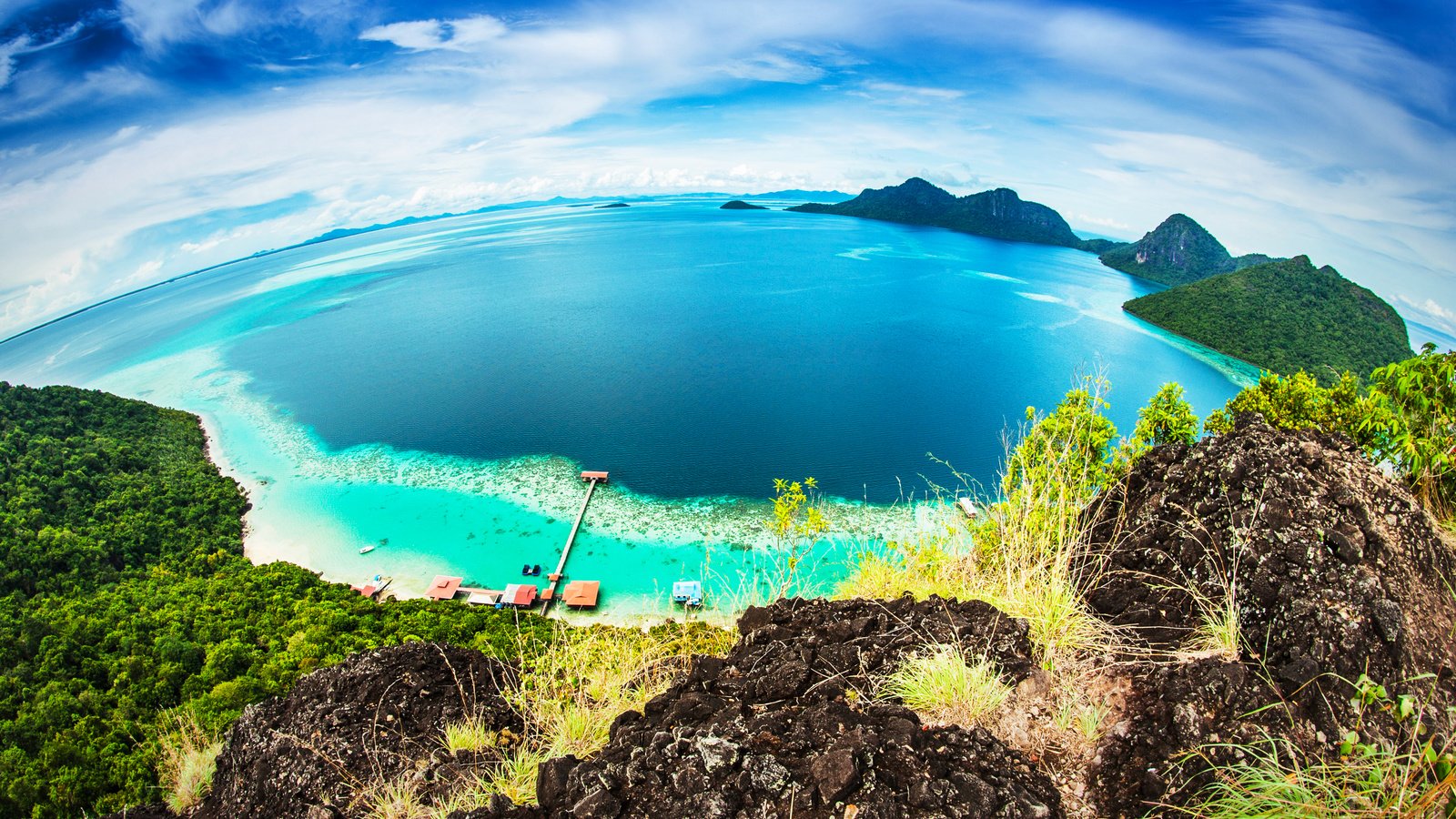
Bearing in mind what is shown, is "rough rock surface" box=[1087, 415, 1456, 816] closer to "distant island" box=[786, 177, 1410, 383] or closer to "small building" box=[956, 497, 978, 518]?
"small building" box=[956, 497, 978, 518]

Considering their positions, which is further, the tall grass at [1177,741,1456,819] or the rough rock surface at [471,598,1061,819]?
the rough rock surface at [471,598,1061,819]

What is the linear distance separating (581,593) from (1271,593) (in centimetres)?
2450

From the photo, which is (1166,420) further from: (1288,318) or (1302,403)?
(1288,318)

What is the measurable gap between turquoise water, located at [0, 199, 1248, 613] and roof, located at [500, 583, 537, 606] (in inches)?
88.3

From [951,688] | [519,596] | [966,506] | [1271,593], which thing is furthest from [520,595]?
[1271,593]

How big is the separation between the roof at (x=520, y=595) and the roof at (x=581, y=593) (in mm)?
1441

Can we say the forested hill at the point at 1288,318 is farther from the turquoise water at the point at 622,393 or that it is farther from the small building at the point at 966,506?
the small building at the point at 966,506

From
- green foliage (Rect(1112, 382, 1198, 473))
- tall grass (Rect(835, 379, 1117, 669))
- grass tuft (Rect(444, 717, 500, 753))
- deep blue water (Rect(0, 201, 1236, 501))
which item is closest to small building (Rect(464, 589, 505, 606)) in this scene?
deep blue water (Rect(0, 201, 1236, 501))

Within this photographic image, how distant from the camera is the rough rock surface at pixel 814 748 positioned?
2.69m

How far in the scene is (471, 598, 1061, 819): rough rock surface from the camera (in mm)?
2691

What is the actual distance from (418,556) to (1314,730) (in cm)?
3339

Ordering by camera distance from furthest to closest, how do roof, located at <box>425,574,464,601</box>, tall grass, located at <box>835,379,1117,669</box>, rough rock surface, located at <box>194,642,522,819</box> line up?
roof, located at <box>425,574,464,601</box> → rough rock surface, located at <box>194,642,522,819</box> → tall grass, located at <box>835,379,1117,669</box>

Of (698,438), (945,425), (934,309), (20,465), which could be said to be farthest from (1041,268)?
(20,465)

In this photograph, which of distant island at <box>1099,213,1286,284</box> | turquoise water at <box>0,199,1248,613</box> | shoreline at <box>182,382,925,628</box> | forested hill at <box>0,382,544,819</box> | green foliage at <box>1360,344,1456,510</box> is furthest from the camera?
distant island at <box>1099,213,1286,284</box>
